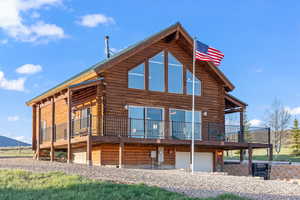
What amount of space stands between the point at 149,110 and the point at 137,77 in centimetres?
171

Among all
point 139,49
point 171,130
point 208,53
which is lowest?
point 171,130

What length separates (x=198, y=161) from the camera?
22328 millimetres

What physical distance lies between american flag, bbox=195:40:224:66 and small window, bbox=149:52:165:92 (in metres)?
2.78

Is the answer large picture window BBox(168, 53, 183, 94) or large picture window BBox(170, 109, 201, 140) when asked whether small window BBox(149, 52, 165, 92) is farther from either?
large picture window BBox(170, 109, 201, 140)

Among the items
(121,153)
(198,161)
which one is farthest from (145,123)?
(198,161)

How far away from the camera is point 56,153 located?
77.0ft

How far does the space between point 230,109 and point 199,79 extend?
12.3 feet

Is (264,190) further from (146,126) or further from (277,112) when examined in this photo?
(277,112)

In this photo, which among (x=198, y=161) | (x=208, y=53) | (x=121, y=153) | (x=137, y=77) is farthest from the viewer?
(x=198, y=161)

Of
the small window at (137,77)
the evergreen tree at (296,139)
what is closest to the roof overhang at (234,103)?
the small window at (137,77)

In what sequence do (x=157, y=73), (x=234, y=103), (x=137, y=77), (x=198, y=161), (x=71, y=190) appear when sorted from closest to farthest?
(x=71, y=190), (x=137, y=77), (x=157, y=73), (x=198, y=161), (x=234, y=103)

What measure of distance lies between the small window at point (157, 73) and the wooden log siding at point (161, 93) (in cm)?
25

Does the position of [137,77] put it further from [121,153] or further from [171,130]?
[121,153]

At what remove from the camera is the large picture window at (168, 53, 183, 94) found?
21791 mm
